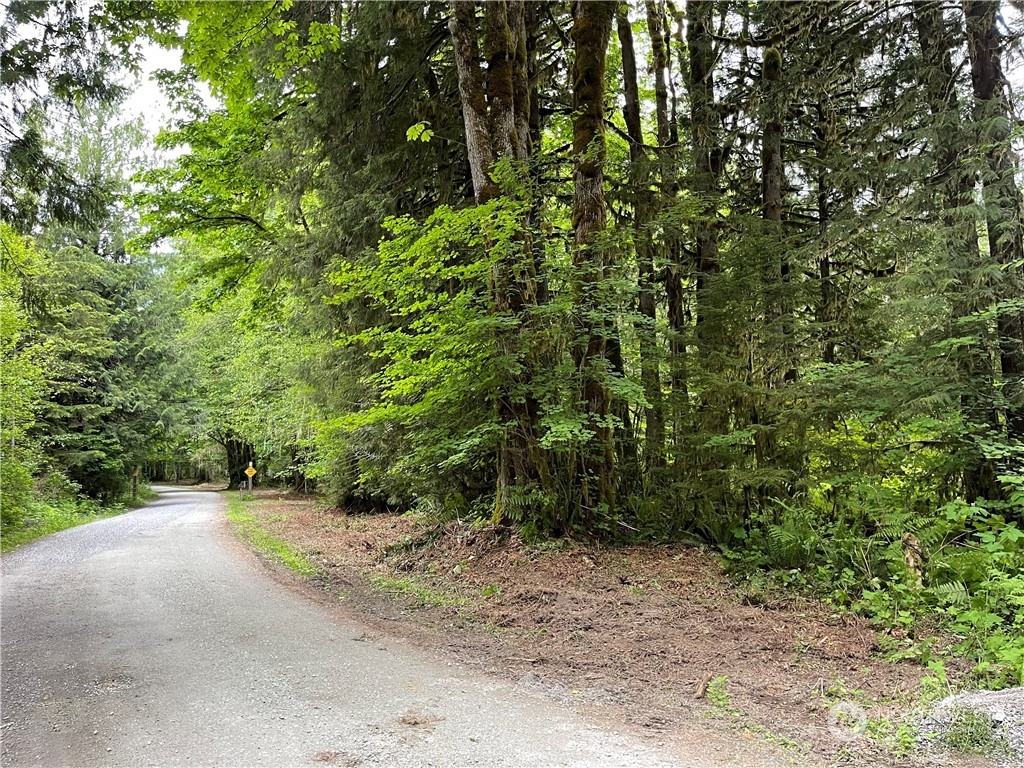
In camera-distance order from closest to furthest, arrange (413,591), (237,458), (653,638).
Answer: (653,638)
(413,591)
(237,458)

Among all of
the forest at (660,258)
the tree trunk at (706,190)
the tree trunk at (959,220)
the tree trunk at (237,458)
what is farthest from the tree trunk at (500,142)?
the tree trunk at (237,458)

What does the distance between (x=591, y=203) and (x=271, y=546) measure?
7.98m

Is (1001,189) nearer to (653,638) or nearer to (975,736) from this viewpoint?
(975,736)

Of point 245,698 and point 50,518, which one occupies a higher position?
point 50,518

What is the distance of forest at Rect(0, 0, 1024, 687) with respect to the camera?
600cm

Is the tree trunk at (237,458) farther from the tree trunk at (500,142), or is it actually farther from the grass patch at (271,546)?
the tree trunk at (500,142)

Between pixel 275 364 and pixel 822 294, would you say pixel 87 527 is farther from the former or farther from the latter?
pixel 822 294

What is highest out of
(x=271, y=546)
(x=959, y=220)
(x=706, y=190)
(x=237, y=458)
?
(x=706, y=190)

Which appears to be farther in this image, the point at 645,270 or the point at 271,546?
the point at 271,546

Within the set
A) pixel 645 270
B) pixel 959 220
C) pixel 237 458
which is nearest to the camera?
pixel 959 220

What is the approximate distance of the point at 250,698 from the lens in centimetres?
379

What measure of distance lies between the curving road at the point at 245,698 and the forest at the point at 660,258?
2.67 metres

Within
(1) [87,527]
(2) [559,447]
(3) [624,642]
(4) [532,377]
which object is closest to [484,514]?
(2) [559,447]

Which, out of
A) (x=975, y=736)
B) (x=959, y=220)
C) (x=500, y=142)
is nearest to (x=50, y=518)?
(x=500, y=142)
